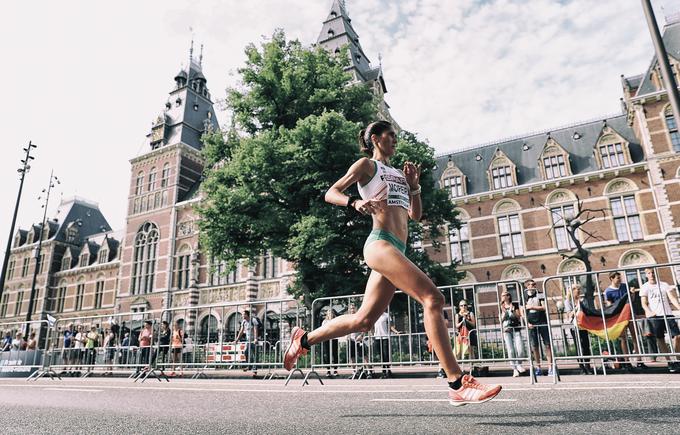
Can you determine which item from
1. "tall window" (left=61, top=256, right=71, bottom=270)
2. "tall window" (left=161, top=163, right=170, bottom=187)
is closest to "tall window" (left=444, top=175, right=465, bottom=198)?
"tall window" (left=161, top=163, right=170, bottom=187)

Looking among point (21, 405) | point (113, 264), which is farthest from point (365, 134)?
point (113, 264)

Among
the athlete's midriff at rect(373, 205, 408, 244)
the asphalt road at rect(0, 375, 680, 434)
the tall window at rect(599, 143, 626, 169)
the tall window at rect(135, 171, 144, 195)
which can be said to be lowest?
the asphalt road at rect(0, 375, 680, 434)

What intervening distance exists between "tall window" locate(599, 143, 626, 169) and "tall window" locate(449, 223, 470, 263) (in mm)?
9029

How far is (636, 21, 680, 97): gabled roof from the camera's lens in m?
25.2

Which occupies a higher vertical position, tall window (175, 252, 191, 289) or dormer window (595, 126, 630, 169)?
dormer window (595, 126, 630, 169)

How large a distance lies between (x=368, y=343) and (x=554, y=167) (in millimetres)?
22556

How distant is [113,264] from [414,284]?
151 feet

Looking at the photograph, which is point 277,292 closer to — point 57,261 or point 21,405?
point 21,405

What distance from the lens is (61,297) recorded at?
46.1 meters

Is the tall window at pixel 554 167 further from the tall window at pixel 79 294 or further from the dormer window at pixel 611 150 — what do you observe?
the tall window at pixel 79 294

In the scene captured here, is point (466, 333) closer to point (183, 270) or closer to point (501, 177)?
point (501, 177)

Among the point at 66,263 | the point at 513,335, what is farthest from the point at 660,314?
the point at 66,263

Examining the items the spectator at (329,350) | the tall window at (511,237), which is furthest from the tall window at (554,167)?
the spectator at (329,350)

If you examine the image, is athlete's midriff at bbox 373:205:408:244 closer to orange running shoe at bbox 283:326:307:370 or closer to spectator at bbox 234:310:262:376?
orange running shoe at bbox 283:326:307:370
